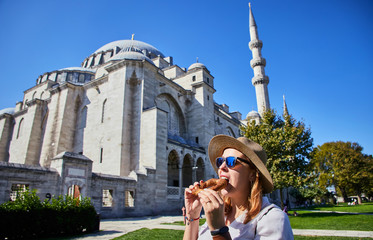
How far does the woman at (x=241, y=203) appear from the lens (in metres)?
1.49

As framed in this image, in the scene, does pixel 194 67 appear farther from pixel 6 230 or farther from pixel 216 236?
pixel 216 236

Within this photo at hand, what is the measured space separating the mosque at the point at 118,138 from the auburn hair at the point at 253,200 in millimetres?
11560

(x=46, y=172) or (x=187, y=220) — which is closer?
(x=187, y=220)

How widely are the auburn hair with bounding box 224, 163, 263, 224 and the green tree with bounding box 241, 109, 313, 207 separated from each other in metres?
13.6

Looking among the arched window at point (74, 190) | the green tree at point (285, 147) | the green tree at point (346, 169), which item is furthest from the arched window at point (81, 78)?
the green tree at point (346, 169)

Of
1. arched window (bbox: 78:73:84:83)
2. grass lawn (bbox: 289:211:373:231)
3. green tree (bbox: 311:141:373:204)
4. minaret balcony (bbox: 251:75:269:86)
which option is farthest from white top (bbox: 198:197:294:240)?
minaret balcony (bbox: 251:75:269:86)

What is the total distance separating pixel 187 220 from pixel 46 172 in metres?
11.6

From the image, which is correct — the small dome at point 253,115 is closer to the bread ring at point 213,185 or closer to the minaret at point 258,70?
the minaret at point 258,70

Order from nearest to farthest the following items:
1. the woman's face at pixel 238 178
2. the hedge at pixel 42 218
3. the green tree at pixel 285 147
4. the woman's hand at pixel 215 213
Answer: the woman's hand at pixel 215 213, the woman's face at pixel 238 178, the hedge at pixel 42 218, the green tree at pixel 285 147

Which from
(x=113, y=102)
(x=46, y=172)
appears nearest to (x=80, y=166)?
(x=46, y=172)

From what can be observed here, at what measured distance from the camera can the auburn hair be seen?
5.67 ft

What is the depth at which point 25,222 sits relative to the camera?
6.54 meters

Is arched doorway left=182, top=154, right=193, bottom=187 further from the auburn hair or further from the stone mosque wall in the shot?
the auburn hair

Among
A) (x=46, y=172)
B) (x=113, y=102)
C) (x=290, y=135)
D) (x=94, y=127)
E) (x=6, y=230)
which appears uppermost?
(x=113, y=102)
